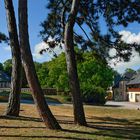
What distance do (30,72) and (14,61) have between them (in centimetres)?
490

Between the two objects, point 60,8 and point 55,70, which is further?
point 55,70

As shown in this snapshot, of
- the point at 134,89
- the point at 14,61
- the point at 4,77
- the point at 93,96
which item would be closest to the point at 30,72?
the point at 14,61

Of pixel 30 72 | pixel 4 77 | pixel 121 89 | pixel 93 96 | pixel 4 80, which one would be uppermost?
pixel 4 77

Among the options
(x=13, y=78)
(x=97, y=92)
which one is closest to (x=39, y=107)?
(x=13, y=78)

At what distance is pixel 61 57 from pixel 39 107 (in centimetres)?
6285

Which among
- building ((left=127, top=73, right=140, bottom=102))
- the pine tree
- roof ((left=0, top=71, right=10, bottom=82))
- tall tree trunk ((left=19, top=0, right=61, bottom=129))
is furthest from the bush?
roof ((left=0, top=71, right=10, bottom=82))

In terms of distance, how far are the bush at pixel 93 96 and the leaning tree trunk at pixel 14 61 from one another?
3042cm

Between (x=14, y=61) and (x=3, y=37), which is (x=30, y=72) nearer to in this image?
(x=14, y=61)

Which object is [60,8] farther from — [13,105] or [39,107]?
[39,107]

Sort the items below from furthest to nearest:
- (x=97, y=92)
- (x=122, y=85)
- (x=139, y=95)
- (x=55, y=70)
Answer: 1. (x=122, y=85)
2. (x=139, y=95)
3. (x=55, y=70)
4. (x=97, y=92)

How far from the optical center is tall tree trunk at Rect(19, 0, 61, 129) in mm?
14953

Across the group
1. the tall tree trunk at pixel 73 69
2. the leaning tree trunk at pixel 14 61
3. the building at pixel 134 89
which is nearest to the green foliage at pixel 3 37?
the leaning tree trunk at pixel 14 61

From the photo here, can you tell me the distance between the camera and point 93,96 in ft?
165

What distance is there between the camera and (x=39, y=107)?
15078 mm
